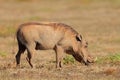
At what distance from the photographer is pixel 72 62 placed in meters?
15.7

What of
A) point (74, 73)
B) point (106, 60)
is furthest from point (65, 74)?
point (106, 60)

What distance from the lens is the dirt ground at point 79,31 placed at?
1286 centimetres

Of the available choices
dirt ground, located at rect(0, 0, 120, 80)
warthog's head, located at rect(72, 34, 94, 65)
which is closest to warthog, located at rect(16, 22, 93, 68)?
warthog's head, located at rect(72, 34, 94, 65)

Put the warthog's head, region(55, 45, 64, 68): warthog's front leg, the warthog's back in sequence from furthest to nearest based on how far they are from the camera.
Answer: the warthog's head → region(55, 45, 64, 68): warthog's front leg → the warthog's back

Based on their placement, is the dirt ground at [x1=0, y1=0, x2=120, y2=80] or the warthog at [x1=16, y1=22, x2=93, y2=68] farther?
the warthog at [x1=16, y1=22, x2=93, y2=68]

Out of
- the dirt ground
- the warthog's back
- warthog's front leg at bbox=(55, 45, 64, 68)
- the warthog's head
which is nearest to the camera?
the dirt ground

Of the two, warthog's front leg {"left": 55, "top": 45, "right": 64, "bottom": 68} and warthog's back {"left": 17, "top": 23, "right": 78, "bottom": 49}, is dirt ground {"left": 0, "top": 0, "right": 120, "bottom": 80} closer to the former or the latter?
warthog's front leg {"left": 55, "top": 45, "right": 64, "bottom": 68}

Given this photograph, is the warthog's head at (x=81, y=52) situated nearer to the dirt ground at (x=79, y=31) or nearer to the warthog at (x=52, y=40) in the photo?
the warthog at (x=52, y=40)

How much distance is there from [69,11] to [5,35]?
608 inches

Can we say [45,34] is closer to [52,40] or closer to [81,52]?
[52,40]

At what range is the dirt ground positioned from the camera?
12859 mm

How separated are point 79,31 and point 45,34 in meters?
12.3

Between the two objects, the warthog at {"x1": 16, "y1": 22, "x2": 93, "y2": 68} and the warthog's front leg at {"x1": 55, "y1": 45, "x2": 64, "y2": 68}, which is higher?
the warthog at {"x1": 16, "y1": 22, "x2": 93, "y2": 68}

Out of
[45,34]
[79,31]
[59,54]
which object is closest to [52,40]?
[45,34]
